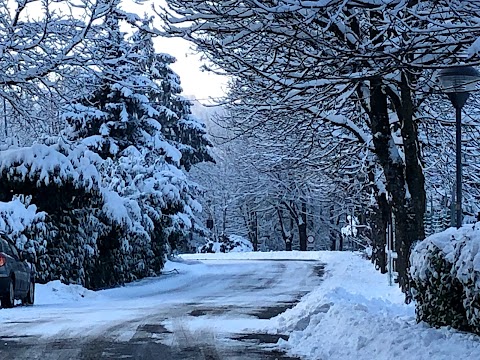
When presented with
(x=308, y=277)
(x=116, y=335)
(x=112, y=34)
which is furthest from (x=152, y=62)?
(x=116, y=335)

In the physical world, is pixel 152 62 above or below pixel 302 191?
above

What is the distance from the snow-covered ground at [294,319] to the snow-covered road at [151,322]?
0.02 m

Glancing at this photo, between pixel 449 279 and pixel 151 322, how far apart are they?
653 centimetres

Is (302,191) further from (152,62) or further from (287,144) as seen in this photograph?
(287,144)

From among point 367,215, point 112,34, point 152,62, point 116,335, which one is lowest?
point 116,335

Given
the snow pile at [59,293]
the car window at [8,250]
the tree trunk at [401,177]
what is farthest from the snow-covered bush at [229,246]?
the tree trunk at [401,177]

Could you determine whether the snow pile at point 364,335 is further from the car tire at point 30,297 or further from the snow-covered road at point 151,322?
the car tire at point 30,297

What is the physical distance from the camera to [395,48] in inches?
392

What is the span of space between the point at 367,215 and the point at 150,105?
1174 centimetres

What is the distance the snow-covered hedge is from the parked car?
373 inches

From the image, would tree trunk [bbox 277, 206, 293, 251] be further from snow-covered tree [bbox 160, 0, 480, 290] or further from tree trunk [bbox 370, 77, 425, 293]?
tree trunk [bbox 370, 77, 425, 293]

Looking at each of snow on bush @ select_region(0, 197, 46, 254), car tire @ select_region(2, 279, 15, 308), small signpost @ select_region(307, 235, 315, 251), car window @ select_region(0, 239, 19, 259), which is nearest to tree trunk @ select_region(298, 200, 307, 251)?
small signpost @ select_region(307, 235, 315, 251)

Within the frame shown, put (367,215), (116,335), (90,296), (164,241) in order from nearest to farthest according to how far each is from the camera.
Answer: (116,335), (90,296), (164,241), (367,215)

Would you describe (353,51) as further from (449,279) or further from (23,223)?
(23,223)
